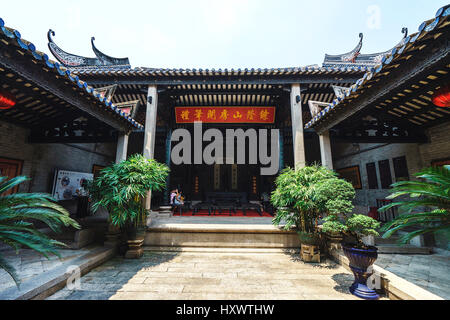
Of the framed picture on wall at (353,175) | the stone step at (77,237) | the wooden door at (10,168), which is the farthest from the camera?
the framed picture on wall at (353,175)

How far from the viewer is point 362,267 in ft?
8.85

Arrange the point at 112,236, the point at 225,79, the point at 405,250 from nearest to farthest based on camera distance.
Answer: the point at 112,236
the point at 405,250
the point at 225,79

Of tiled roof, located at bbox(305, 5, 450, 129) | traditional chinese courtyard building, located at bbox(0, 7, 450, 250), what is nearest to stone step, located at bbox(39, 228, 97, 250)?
traditional chinese courtyard building, located at bbox(0, 7, 450, 250)

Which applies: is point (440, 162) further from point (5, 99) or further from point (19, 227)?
point (5, 99)

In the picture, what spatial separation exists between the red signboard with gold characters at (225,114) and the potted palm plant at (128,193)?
4503mm

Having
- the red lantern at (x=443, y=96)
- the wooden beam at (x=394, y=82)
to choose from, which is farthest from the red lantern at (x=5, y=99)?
the red lantern at (x=443, y=96)

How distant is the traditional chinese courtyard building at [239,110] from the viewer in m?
3.01

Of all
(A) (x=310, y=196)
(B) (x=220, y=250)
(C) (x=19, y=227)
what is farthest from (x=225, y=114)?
(C) (x=19, y=227)

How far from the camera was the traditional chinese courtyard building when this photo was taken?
301 cm

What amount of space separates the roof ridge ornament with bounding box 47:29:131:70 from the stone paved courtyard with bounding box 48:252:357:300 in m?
9.40

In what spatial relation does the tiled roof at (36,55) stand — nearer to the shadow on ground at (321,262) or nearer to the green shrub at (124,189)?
the green shrub at (124,189)

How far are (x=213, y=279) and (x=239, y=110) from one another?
266 inches
